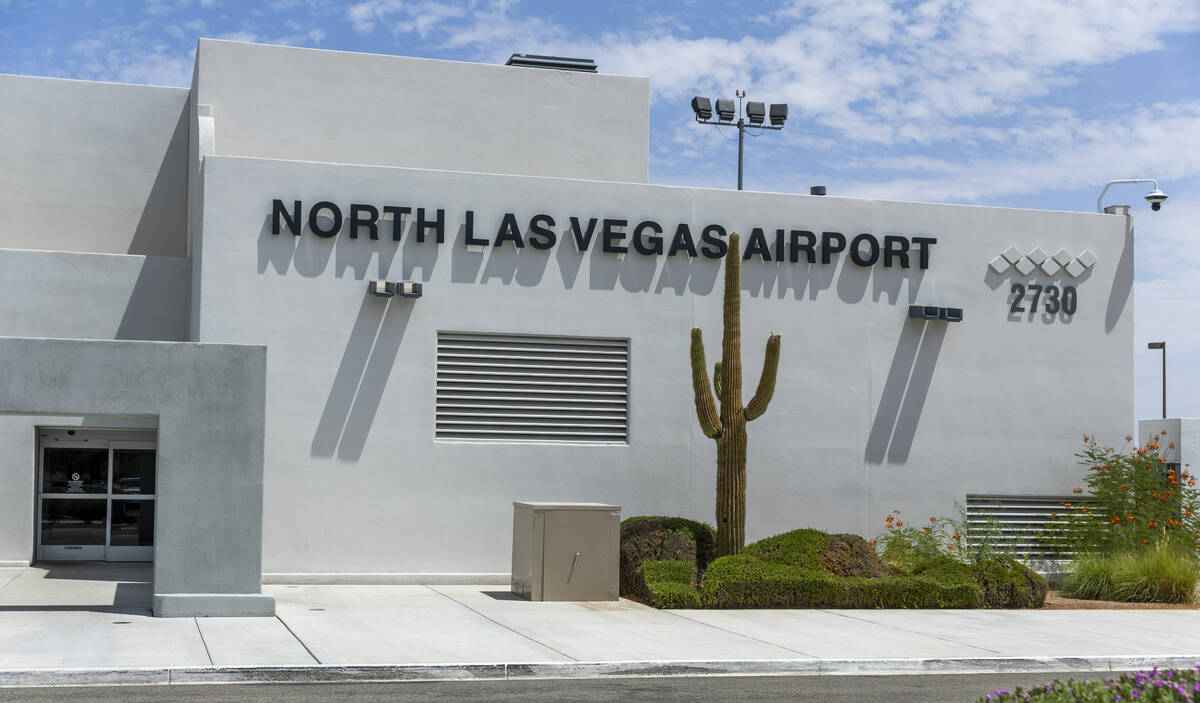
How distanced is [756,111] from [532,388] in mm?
15467

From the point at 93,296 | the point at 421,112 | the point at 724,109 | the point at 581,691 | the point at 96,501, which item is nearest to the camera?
the point at 581,691

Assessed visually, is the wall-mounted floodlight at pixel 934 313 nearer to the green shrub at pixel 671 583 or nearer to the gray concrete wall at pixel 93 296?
the green shrub at pixel 671 583

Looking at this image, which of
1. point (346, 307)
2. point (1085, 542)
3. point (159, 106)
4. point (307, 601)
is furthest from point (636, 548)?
point (159, 106)

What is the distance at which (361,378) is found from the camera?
18.2 metres

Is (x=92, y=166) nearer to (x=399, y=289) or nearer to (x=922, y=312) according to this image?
(x=399, y=289)

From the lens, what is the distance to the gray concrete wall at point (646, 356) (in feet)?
58.9

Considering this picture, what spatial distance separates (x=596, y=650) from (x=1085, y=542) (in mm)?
11007

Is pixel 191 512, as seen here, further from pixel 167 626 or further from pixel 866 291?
pixel 866 291

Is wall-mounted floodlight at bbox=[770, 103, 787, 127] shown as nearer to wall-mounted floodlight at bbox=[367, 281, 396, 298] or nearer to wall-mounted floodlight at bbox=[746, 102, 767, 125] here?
wall-mounted floodlight at bbox=[746, 102, 767, 125]

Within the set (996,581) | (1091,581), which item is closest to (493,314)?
(996,581)

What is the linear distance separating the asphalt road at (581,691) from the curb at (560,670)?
0.20m

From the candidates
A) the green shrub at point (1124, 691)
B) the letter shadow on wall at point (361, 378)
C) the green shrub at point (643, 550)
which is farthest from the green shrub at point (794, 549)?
the green shrub at point (1124, 691)

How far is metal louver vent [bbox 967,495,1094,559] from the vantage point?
20453 mm

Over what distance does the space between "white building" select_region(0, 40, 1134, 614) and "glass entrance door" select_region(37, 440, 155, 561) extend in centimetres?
5
